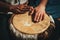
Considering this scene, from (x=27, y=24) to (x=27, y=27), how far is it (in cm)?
3

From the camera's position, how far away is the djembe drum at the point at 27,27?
139 cm

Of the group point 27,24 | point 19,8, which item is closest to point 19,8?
point 19,8

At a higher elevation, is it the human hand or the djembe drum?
Result: the human hand

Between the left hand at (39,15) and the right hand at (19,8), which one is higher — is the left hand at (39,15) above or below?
below

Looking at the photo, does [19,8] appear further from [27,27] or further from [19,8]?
[27,27]

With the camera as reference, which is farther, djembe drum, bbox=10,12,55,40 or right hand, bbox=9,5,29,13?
right hand, bbox=9,5,29,13

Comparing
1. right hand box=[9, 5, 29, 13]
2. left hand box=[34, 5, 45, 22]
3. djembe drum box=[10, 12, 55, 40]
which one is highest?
right hand box=[9, 5, 29, 13]

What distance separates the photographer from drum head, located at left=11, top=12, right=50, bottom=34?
1.40 m

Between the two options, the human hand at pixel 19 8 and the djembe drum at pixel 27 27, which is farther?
the human hand at pixel 19 8

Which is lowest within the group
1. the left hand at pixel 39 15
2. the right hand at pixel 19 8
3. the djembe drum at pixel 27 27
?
the djembe drum at pixel 27 27

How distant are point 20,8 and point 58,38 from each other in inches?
14.8

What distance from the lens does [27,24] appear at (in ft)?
4.72

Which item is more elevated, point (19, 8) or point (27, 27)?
point (19, 8)

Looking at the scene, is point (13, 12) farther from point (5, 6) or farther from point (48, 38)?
point (48, 38)
